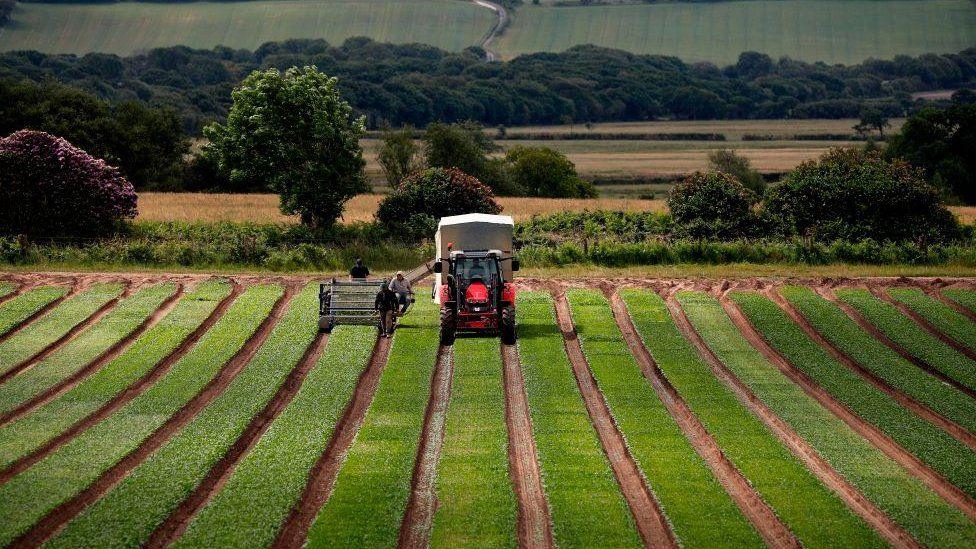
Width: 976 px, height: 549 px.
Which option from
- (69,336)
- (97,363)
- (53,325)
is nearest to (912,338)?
(97,363)

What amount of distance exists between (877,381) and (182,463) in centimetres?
1851

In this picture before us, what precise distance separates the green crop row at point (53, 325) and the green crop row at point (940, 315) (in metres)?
28.0

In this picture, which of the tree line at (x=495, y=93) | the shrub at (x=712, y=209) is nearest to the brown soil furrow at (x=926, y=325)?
the shrub at (x=712, y=209)

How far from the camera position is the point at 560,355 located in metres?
33.0

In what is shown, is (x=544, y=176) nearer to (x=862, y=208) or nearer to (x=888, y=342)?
(x=862, y=208)

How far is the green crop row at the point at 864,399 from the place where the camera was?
2338cm

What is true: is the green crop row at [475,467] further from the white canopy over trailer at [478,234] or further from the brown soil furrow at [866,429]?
the brown soil furrow at [866,429]

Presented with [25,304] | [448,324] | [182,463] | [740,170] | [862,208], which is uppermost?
[740,170]

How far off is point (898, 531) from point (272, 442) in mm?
12719

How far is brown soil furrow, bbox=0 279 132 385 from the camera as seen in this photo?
31.1 m

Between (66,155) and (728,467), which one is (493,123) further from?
(728,467)

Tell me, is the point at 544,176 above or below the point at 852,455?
above

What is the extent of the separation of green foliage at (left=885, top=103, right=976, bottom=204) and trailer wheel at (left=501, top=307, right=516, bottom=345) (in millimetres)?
54061

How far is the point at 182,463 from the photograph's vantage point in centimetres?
2284
